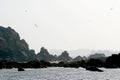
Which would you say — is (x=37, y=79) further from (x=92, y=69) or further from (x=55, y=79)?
(x=92, y=69)

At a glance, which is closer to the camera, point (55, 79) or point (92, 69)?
point (55, 79)

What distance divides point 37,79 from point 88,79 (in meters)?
14.6

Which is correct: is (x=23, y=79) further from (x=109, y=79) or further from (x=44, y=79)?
(x=109, y=79)

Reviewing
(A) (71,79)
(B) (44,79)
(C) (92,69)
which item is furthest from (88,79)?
(C) (92,69)

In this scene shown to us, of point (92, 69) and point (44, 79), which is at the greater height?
point (92, 69)

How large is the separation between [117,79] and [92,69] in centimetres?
7318

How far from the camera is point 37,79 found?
11300 centimetres

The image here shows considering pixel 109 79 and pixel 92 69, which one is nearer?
pixel 109 79

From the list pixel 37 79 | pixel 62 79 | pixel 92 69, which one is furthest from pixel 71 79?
pixel 92 69

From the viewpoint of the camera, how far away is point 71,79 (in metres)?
112

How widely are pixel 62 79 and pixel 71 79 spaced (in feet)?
9.10

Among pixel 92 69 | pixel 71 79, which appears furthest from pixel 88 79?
pixel 92 69

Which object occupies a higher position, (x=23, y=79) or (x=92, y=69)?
(x=92, y=69)

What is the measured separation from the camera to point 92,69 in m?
185
